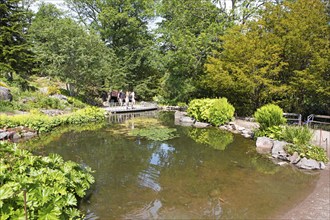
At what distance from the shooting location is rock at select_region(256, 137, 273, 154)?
9.30 meters

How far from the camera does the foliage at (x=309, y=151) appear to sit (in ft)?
25.1

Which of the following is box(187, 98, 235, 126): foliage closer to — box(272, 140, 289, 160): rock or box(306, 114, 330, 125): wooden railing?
box(306, 114, 330, 125): wooden railing

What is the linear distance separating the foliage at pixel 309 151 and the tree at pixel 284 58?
568 cm

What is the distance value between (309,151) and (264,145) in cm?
188

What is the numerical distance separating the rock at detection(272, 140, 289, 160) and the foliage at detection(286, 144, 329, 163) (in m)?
0.19

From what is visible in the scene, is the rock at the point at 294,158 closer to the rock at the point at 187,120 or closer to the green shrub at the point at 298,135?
the green shrub at the point at 298,135

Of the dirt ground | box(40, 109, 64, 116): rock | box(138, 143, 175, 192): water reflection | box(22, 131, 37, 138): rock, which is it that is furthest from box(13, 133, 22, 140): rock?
the dirt ground

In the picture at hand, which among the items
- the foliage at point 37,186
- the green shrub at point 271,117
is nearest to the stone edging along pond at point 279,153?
the green shrub at point 271,117

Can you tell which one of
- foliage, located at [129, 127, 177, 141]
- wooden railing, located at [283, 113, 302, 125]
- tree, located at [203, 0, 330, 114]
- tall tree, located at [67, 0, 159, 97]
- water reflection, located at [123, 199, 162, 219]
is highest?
tall tree, located at [67, 0, 159, 97]

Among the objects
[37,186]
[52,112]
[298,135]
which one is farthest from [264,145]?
[52,112]

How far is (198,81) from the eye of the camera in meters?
20.4

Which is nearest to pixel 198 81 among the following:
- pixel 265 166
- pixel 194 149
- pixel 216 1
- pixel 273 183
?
pixel 216 1

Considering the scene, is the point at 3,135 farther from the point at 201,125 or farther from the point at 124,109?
the point at 124,109

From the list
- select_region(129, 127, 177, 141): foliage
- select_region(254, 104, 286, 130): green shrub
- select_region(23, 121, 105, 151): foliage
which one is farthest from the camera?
select_region(129, 127, 177, 141): foliage
